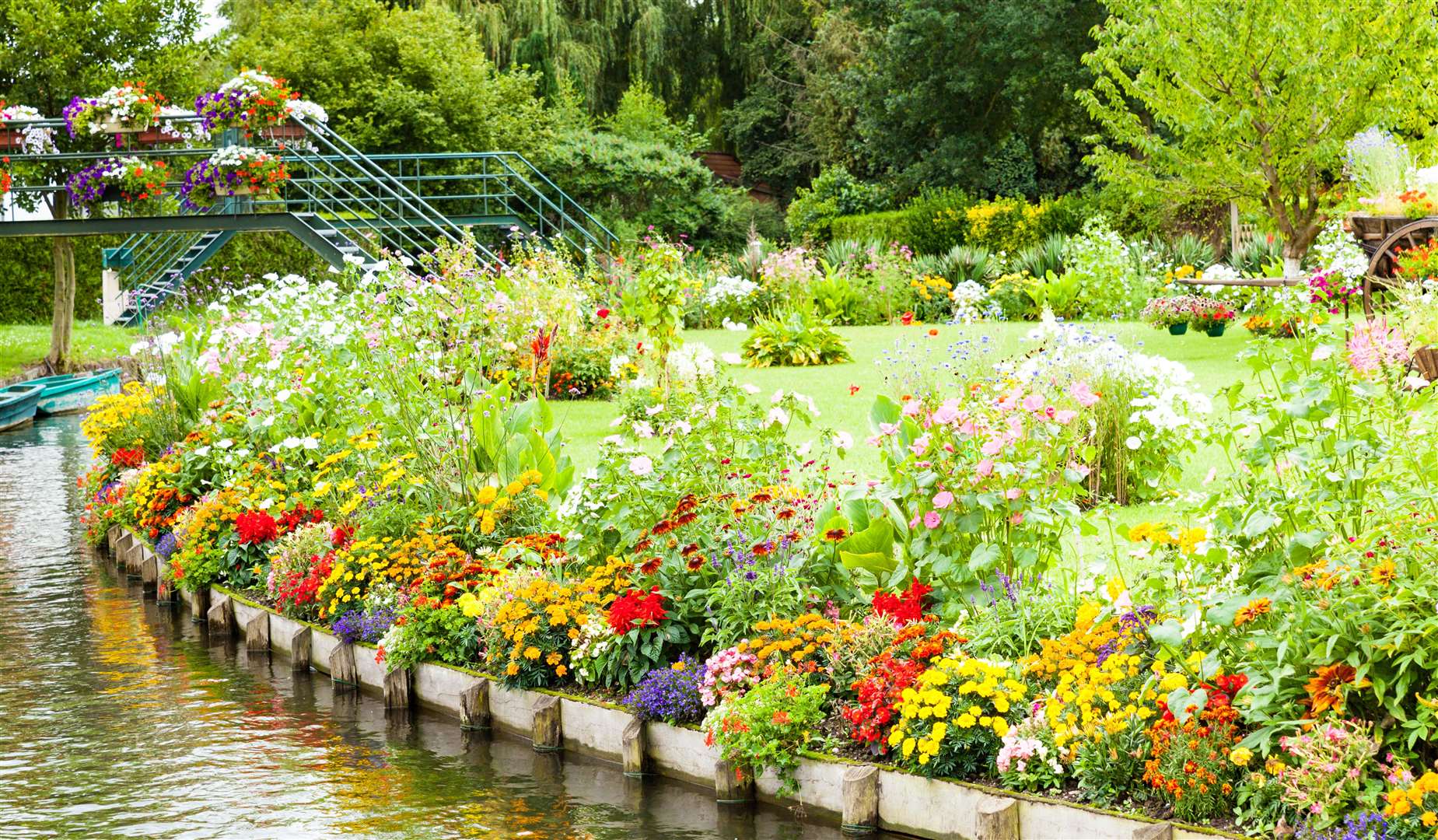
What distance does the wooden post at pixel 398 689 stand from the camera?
6312 mm

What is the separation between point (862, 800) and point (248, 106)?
14449mm

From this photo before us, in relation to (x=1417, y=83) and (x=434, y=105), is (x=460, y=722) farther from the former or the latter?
(x=434, y=105)

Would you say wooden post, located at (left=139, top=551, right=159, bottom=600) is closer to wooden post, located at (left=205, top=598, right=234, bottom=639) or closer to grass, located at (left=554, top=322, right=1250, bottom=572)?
wooden post, located at (left=205, top=598, right=234, bottom=639)

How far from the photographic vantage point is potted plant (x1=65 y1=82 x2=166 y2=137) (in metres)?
17.5

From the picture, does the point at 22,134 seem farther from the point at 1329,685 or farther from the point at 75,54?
the point at 1329,685

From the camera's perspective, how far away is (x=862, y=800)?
4598 millimetres

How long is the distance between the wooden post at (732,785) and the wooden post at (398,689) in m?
1.87

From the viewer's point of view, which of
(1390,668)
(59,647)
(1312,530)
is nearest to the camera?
(1390,668)

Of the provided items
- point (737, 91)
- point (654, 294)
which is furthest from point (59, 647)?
point (737, 91)

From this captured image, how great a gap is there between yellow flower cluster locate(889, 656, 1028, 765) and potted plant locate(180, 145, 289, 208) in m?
13.9

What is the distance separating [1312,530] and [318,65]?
931 inches

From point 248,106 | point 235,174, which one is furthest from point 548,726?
point 248,106

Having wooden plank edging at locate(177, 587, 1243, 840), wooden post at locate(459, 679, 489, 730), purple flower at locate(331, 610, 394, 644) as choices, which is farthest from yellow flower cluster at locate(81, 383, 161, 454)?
wooden post at locate(459, 679, 489, 730)

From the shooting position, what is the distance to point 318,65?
25.2 meters
